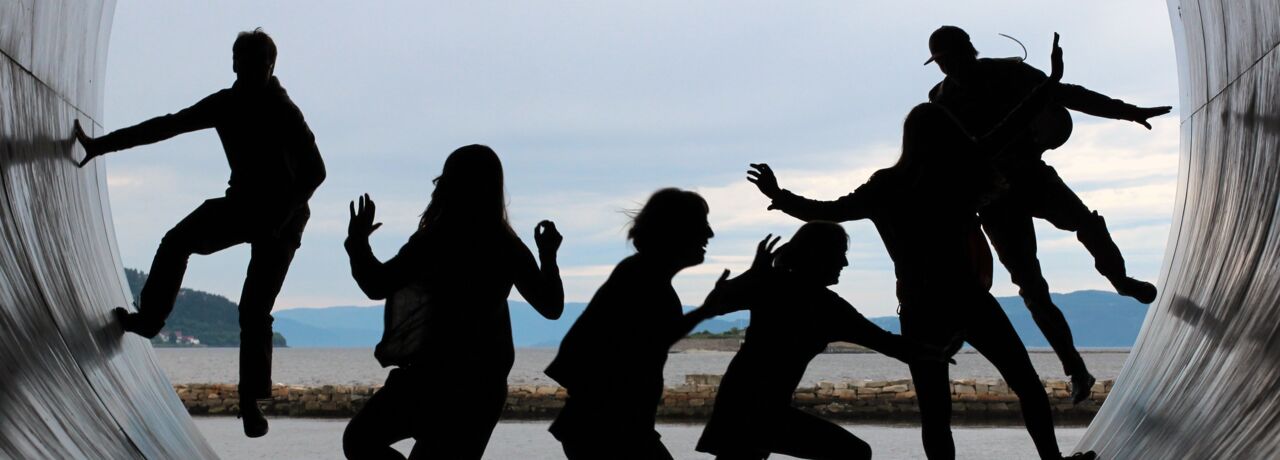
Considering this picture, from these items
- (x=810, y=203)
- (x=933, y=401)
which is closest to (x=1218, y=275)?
(x=933, y=401)

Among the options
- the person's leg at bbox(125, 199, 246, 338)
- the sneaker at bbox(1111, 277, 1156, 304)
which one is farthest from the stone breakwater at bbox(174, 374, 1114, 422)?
the person's leg at bbox(125, 199, 246, 338)

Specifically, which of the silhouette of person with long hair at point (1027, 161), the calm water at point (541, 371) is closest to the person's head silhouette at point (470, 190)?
the silhouette of person with long hair at point (1027, 161)

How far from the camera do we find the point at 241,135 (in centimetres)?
539

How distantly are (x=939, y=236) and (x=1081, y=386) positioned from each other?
150 centimetres

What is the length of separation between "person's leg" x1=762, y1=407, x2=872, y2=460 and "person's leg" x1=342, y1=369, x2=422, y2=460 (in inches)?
44.1

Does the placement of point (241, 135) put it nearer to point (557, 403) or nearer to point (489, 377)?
point (489, 377)

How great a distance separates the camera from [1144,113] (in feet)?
19.9

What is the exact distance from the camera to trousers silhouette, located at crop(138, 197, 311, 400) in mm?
5410

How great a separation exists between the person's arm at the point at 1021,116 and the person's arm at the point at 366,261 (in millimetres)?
2210

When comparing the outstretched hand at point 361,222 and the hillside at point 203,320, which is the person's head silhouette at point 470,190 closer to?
the outstretched hand at point 361,222

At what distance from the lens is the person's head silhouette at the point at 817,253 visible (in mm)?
A: 4312

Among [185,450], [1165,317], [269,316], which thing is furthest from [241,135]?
[1165,317]

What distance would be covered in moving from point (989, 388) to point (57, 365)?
15.1m

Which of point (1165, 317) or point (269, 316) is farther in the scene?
point (1165, 317)
